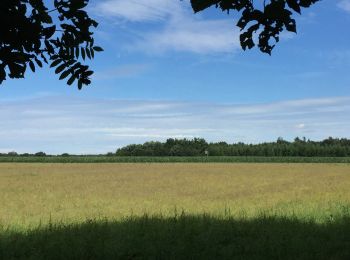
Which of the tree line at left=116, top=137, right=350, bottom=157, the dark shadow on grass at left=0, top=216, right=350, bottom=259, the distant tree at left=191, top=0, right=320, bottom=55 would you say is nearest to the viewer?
the distant tree at left=191, top=0, right=320, bottom=55

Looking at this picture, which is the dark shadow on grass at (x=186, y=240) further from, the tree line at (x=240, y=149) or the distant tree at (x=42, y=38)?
the tree line at (x=240, y=149)

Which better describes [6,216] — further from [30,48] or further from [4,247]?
[30,48]

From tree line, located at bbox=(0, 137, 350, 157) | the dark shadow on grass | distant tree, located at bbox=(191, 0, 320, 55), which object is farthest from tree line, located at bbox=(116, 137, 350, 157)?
distant tree, located at bbox=(191, 0, 320, 55)

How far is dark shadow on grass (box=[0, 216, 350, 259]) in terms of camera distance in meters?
8.45

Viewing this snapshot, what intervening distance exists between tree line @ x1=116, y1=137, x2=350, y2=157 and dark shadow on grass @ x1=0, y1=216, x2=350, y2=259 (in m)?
112

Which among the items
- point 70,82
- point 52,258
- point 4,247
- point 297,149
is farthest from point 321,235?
point 297,149

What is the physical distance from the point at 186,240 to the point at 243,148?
118 m

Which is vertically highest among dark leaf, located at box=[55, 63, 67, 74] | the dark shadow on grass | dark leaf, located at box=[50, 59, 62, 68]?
dark leaf, located at box=[50, 59, 62, 68]

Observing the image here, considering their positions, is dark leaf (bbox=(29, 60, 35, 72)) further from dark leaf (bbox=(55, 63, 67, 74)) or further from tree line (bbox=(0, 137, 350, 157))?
tree line (bbox=(0, 137, 350, 157))

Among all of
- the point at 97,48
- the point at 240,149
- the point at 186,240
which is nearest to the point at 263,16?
the point at 97,48

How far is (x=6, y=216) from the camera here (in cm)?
1712

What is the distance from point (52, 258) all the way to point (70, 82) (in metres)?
4.25

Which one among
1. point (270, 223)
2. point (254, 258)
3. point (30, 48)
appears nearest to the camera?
point (30, 48)

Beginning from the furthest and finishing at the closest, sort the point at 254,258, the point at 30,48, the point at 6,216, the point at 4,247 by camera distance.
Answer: the point at 6,216
the point at 4,247
the point at 254,258
the point at 30,48
